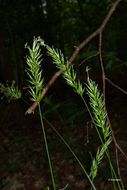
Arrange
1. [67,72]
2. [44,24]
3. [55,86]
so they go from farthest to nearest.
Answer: [44,24], [55,86], [67,72]

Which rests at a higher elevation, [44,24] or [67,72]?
[44,24]

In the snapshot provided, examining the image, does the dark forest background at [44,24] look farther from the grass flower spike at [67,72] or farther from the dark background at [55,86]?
the grass flower spike at [67,72]

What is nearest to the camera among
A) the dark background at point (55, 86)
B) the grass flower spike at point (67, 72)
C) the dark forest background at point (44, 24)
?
the grass flower spike at point (67, 72)

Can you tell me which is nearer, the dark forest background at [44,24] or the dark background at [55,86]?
the dark background at [55,86]

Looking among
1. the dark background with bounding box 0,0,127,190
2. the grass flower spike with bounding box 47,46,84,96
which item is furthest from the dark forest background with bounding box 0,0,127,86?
the grass flower spike with bounding box 47,46,84,96

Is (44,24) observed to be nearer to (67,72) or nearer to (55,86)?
(55,86)

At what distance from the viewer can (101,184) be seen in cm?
691

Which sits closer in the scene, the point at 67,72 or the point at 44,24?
the point at 67,72

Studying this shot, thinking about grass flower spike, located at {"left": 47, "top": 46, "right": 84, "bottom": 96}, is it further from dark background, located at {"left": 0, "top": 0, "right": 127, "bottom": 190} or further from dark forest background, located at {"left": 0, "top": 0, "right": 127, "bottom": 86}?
dark forest background, located at {"left": 0, "top": 0, "right": 127, "bottom": 86}

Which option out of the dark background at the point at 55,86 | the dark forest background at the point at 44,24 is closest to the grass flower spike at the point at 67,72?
the dark background at the point at 55,86

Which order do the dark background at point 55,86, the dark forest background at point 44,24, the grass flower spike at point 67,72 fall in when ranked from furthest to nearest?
the dark forest background at point 44,24
the dark background at point 55,86
the grass flower spike at point 67,72

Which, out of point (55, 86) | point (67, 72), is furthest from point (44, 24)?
point (67, 72)

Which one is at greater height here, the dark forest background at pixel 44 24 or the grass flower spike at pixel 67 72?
the dark forest background at pixel 44 24

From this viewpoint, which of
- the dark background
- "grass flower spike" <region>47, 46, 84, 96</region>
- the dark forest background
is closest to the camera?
"grass flower spike" <region>47, 46, 84, 96</region>
